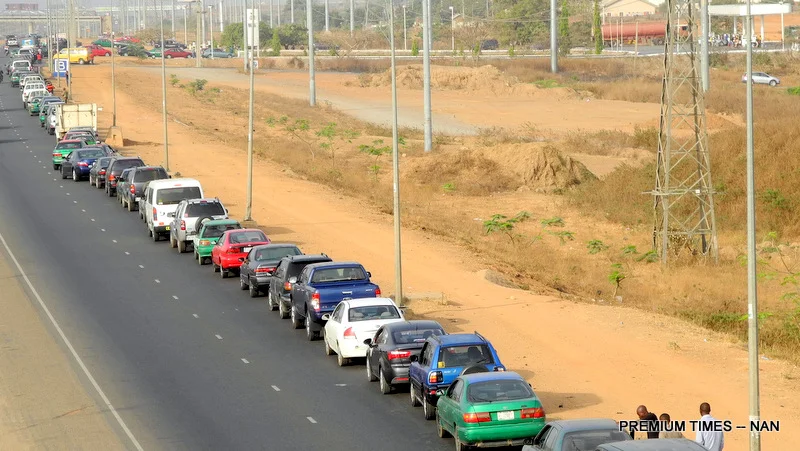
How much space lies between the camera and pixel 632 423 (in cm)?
1939

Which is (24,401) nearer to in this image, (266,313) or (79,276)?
(266,313)

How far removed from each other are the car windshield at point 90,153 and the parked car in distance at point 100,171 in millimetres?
2367

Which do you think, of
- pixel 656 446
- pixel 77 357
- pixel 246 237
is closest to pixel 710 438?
pixel 656 446

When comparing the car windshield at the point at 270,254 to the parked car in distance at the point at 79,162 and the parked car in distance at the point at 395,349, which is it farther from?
the parked car in distance at the point at 79,162

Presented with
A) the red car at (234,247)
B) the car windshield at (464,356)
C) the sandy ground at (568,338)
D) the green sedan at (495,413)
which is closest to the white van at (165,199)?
the sandy ground at (568,338)

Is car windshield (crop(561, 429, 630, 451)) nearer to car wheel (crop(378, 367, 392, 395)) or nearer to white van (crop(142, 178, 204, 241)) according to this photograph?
car wheel (crop(378, 367, 392, 395))

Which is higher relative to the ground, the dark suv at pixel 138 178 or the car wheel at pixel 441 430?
the dark suv at pixel 138 178

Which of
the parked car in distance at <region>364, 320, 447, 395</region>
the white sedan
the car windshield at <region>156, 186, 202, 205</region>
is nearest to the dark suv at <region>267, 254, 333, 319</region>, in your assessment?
the white sedan

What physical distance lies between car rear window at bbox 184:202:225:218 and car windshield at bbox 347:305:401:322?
647 inches

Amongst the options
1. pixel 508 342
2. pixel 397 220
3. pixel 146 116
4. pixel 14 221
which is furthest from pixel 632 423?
pixel 146 116

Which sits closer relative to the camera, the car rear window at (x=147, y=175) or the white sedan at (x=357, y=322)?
the white sedan at (x=357, y=322)

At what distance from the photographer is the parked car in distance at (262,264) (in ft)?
115

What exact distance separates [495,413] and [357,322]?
7.74 metres

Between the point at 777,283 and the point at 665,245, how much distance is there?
462cm
